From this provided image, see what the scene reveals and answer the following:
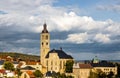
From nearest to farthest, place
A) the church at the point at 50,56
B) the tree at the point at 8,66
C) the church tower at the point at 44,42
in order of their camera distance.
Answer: the tree at the point at 8,66
the church at the point at 50,56
the church tower at the point at 44,42

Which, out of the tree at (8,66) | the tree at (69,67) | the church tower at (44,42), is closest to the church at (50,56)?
the church tower at (44,42)

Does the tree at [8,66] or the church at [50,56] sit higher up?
the church at [50,56]

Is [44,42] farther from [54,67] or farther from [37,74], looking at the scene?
[37,74]

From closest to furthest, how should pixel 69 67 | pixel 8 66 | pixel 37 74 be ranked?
pixel 37 74
pixel 8 66
pixel 69 67

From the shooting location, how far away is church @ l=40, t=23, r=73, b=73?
121188mm

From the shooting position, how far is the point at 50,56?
122250 mm

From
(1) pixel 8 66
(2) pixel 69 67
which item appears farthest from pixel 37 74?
Result: (2) pixel 69 67

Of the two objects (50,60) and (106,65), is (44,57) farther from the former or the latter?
(106,65)

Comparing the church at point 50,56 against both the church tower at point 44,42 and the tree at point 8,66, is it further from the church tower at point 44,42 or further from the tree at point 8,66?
the tree at point 8,66

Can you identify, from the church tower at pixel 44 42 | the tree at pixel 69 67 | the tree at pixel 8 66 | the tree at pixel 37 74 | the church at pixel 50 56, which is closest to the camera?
the tree at pixel 37 74

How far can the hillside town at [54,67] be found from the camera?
110 metres

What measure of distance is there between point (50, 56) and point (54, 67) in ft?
10.5

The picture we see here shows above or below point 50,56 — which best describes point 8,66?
below

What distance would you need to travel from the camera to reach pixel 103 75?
111438mm
